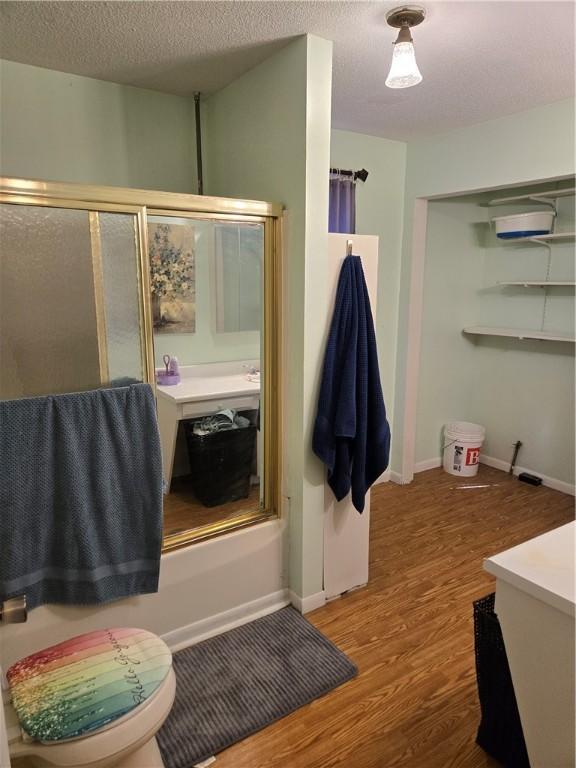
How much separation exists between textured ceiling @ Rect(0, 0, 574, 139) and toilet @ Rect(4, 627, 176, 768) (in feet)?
6.88

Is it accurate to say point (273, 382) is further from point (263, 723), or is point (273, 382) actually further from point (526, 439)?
point (526, 439)

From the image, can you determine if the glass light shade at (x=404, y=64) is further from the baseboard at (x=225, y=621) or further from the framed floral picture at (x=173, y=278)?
the baseboard at (x=225, y=621)

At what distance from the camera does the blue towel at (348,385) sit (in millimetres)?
2150

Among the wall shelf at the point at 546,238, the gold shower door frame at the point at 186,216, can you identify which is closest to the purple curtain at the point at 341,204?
the gold shower door frame at the point at 186,216

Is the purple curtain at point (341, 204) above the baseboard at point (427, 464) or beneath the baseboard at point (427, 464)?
above

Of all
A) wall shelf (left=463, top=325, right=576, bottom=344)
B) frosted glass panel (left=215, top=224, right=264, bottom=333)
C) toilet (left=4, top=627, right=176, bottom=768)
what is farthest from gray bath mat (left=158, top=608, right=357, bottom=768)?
wall shelf (left=463, top=325, right=576, bottom=344)

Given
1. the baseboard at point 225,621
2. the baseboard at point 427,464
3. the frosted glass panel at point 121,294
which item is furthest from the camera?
the baseboard at point 427,464

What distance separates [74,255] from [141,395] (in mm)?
539

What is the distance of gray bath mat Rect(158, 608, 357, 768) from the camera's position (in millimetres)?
1728

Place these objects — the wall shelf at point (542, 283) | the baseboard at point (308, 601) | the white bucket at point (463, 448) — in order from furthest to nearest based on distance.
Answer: the white bucket at point (463, 448) → the wall shelf at point (542, 283) → the baseboard at point (308, 601)

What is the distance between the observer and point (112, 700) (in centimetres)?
137

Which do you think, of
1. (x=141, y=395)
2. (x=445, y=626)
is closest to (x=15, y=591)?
(x=141, y=395)

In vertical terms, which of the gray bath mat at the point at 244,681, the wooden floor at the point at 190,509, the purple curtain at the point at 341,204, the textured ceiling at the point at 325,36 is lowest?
the gray bath mat at the point at 244,681

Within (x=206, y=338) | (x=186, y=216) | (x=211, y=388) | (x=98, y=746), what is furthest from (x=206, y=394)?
(x=98, y=746)
